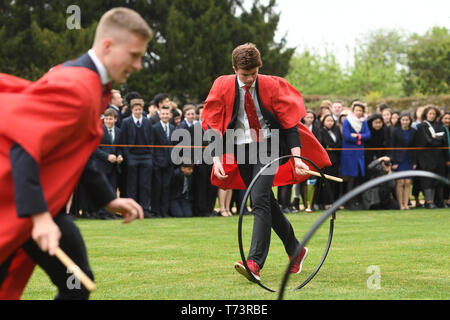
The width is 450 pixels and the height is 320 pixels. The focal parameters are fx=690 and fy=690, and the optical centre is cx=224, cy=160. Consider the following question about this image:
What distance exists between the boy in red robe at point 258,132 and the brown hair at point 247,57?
11cm

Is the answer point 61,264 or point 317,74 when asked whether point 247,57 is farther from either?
point 317,74

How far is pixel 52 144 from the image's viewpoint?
131 inches

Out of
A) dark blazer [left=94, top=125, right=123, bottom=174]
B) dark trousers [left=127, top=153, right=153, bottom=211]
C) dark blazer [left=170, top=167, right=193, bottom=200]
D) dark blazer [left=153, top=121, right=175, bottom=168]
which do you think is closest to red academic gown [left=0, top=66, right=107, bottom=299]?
dark blazer [left=94, top=125, right=123, bottom=174]

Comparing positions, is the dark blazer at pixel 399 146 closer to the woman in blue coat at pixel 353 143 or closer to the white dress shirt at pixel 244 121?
the woman in blue coat at pixel 353 143

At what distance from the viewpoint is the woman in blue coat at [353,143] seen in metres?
15.7

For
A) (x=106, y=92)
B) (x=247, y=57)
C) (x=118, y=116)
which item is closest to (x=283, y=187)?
(x=118, y=116)

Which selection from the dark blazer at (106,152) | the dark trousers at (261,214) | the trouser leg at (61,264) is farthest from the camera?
the dark blazer at (106,152)

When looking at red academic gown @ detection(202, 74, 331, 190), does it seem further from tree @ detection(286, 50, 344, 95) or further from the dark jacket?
tree @ detection(286, 50, 344, 95)

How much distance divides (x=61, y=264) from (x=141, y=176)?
10.5m

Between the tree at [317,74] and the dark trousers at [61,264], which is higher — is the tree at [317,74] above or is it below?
above

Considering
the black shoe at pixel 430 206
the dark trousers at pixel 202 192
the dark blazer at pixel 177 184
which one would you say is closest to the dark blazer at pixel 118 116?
the dark blazer at pixel 177 184
